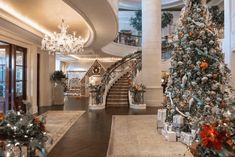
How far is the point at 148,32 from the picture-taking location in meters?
11.8

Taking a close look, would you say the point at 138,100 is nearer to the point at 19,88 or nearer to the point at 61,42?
the point at 61,42

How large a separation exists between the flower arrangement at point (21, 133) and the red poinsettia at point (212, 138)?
155 centimetres

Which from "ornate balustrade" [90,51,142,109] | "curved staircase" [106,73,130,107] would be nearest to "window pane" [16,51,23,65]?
"ornate balustrade" [90,51,142,109]

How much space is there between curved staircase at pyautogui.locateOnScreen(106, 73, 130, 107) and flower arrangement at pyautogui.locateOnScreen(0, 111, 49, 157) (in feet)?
31.7

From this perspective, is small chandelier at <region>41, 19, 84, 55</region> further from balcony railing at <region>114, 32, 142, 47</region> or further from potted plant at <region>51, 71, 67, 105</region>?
balcony railing at <region>114, 32, 142, 47</region>

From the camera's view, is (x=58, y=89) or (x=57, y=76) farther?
(x=58, y=89)

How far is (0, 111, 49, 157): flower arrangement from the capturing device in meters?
2.40

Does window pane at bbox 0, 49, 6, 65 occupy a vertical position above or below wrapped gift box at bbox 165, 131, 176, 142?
above

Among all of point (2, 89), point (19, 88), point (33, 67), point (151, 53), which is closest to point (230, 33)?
point (151, 53)

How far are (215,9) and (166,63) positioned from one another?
5.81 metres

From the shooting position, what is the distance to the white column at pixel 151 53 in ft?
38.1

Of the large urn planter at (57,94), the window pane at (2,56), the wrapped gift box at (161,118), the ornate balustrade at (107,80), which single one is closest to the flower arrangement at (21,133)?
the wrapped gift box at (161,118)

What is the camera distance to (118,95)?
42.5 feet

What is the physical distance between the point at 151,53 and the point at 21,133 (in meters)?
9.69
